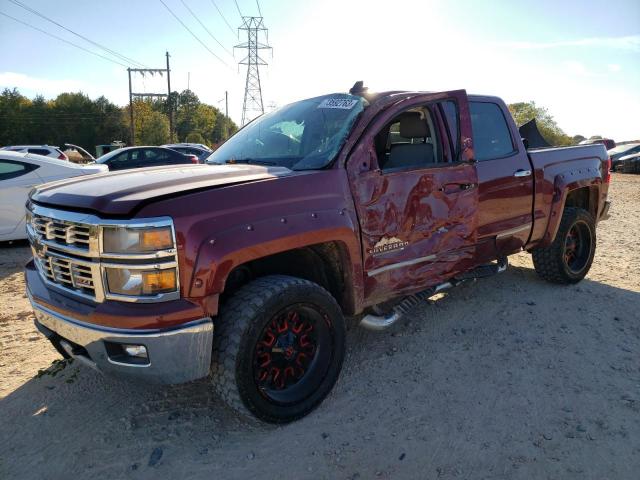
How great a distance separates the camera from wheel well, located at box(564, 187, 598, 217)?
5.34 metres

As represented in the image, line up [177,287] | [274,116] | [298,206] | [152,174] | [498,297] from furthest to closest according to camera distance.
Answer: [498,297] → [274,116] → [152,174] → [298,206] → [177,287]

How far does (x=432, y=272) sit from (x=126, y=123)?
7000 centimetres

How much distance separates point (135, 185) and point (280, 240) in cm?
85

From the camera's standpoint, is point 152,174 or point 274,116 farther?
point 274,116

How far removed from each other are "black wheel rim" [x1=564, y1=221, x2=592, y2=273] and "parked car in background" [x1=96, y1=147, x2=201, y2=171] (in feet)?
34.1

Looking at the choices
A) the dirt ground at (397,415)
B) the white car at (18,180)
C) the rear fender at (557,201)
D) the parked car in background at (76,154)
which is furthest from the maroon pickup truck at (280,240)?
the parked car in background at (76,154)

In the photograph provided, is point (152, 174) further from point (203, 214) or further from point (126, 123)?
point (126, 123)

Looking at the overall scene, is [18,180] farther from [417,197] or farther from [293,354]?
[417,197]

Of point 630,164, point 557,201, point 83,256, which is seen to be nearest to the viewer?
point 83,256

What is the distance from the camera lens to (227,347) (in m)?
2.53

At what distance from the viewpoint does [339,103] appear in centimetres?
345

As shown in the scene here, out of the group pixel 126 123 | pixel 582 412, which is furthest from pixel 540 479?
pixel 126 123

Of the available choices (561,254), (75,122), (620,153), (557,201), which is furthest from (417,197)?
(75,122)

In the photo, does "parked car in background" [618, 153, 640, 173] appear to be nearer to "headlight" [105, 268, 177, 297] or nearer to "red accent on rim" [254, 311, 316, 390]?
"red accent on rim" [254, 311, 316, 390]
